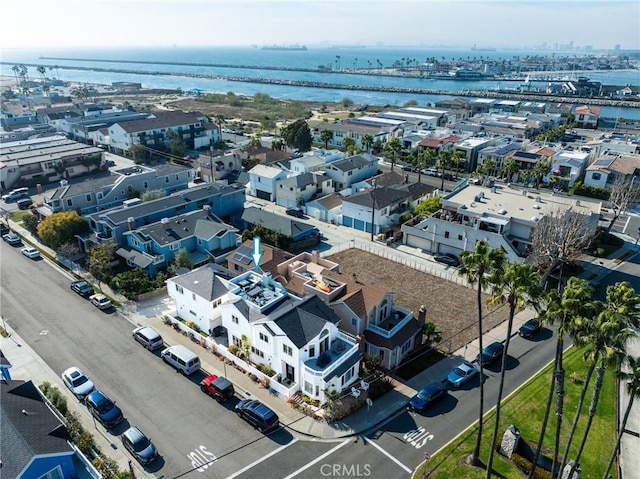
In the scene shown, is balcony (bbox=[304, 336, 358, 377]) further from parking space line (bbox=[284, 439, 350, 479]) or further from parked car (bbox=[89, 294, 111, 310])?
parked car (bbox=[89, 294, 111, 310])

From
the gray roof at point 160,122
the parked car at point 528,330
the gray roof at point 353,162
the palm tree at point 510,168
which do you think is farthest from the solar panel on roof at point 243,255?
the gray roof at point 160,122

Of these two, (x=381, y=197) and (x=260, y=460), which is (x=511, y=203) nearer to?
(x=381, y=197)

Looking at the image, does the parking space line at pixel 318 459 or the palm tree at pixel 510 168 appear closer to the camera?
the parking space line at pixel 318 459

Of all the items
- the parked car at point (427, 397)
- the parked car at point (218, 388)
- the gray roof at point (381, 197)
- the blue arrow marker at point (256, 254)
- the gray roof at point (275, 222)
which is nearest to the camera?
the parked car at point (427, 397)

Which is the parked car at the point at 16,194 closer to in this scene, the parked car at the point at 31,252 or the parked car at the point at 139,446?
the parked car at the point at 31,252

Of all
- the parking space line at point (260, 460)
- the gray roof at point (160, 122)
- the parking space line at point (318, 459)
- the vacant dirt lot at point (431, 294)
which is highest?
the gray roof at point (160, 122)

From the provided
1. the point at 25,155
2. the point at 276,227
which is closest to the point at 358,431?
the point at 276,227

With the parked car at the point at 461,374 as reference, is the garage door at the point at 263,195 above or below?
above

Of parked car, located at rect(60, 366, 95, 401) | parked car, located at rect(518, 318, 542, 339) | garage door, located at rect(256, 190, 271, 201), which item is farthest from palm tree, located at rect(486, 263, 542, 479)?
garage door, located at rect(256, 190, 271, 201)
